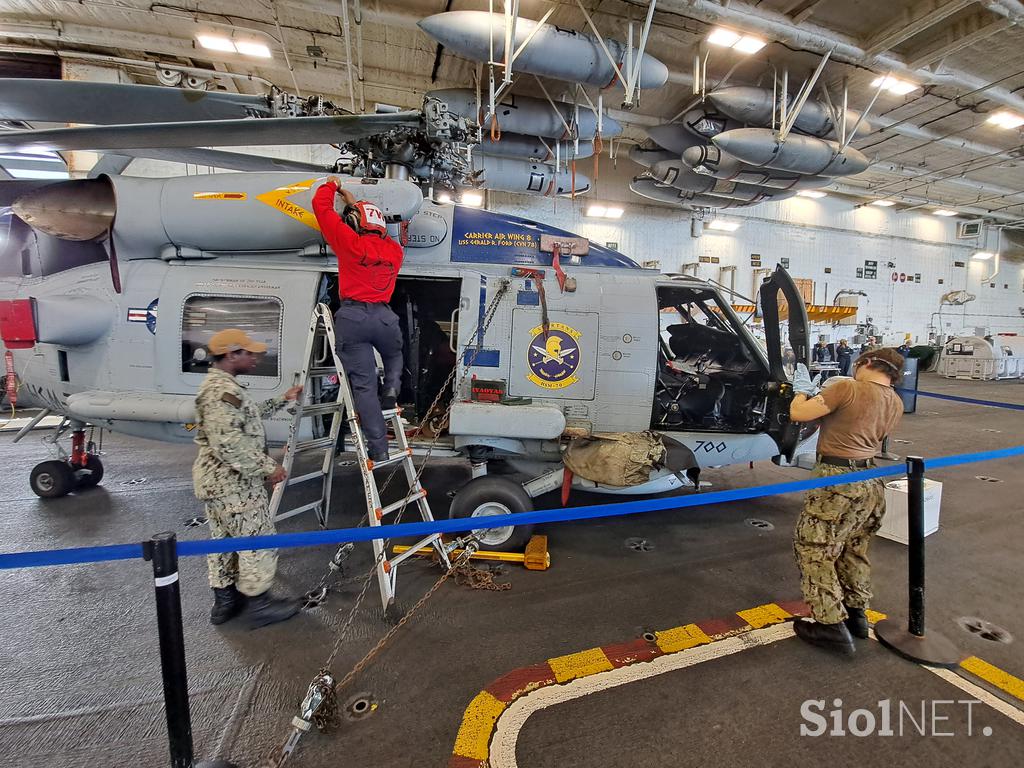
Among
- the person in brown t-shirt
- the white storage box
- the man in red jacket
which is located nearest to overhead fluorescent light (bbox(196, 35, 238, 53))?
the man in red jacket

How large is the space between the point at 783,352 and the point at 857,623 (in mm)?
2280

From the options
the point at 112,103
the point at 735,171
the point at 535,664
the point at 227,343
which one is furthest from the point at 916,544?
the point at 735,171

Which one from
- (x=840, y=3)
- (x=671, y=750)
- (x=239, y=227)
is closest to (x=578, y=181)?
(x=840, y=3)

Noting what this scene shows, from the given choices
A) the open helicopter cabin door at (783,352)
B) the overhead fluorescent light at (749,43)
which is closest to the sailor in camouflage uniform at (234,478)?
the open helicopter cabin door at (783,352)

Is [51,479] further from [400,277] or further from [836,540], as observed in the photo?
[836,540]

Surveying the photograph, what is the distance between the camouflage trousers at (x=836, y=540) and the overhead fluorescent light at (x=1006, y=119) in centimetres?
1504

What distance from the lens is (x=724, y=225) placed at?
1697 centimetres

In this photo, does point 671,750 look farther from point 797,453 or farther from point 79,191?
point 79,191

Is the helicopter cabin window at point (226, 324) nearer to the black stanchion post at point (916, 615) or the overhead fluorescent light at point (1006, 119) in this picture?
the black stanchion post at point (916, 615)

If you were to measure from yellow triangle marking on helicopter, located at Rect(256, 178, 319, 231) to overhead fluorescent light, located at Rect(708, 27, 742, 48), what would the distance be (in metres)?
7.38

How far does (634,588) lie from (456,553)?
1443 millimetres

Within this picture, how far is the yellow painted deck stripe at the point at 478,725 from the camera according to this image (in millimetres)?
2018

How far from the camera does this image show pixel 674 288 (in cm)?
444

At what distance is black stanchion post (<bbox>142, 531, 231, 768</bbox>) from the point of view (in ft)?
5.36
